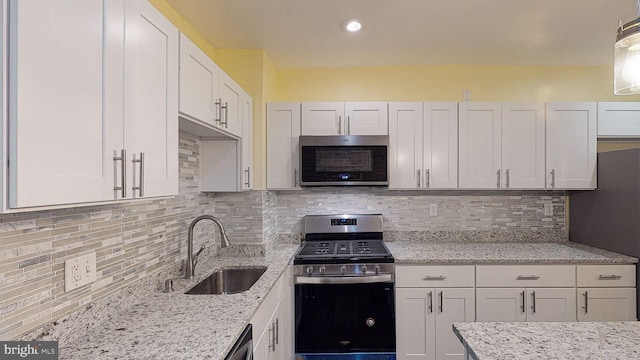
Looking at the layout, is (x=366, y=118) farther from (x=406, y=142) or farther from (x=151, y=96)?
(x=151, y=96)

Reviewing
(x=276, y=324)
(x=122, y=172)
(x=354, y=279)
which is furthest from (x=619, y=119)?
(x=122, y=172)

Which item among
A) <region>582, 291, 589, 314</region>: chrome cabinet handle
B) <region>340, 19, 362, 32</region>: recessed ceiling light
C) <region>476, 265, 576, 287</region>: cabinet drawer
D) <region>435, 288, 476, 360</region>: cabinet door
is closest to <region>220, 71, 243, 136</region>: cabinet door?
<region>340, 19, 362, 32</region>: recessed ceiling light

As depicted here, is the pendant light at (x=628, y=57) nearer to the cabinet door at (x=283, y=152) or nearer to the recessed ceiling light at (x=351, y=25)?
the recessed ceiling light at (x=351, y=25)

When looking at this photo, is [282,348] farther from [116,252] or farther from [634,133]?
[634,133]

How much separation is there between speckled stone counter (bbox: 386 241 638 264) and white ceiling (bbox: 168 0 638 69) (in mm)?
1582

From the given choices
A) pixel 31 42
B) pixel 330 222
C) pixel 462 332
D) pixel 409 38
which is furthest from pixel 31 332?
pixel 409 38

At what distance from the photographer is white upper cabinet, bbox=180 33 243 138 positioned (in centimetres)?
147

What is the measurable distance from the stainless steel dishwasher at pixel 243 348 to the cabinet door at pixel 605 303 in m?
2.41

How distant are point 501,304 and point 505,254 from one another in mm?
368

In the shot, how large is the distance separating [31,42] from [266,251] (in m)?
2.07

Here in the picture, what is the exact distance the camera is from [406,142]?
2748 mm

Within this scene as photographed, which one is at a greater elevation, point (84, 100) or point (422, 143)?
point (422, 143)

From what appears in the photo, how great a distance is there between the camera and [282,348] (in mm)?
2137

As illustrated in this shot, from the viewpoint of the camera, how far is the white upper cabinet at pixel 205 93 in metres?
1.47
